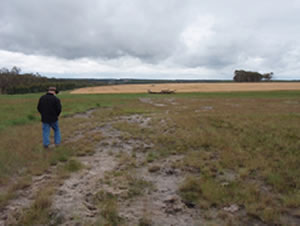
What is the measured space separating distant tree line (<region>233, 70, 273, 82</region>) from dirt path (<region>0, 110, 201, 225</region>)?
99.2m

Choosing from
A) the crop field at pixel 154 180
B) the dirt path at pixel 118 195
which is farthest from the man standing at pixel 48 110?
the dirt path at pixel 118 195

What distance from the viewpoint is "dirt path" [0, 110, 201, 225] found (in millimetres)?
3205

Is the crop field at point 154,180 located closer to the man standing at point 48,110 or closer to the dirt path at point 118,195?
the dirt path at point 118,195

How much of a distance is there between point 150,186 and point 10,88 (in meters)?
90.8

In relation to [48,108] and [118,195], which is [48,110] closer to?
[48,108]

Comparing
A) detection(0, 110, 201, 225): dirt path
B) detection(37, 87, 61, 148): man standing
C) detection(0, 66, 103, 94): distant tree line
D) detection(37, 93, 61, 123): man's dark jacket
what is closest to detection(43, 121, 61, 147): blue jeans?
detection(37, 87, 61, 148): man standing

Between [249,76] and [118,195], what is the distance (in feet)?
335

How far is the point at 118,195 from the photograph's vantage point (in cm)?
385

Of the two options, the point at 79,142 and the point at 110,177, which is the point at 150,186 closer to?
the point at 110,177

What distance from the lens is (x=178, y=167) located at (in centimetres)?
533

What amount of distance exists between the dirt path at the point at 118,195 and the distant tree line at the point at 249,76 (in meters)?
99.2

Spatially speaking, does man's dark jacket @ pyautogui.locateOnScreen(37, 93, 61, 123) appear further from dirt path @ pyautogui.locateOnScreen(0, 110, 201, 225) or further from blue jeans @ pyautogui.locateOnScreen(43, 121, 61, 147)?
dirt path @ pyautogui.locateOnScreen(0, 110, 201, 225)

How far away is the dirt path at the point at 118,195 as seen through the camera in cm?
321

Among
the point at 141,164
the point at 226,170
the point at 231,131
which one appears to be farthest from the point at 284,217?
the point at 231,131
